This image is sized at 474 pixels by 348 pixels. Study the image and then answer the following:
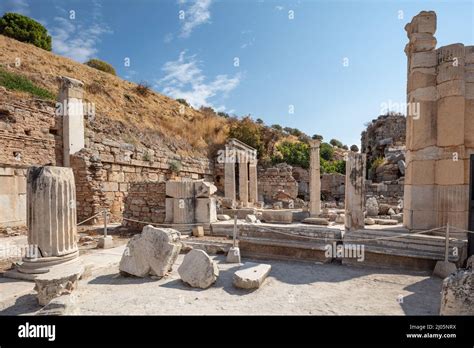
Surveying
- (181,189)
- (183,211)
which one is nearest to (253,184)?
(181,189)

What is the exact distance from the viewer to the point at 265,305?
3.91 meters

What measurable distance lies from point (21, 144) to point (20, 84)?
16.9ft

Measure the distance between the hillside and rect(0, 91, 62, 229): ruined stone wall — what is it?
214cm

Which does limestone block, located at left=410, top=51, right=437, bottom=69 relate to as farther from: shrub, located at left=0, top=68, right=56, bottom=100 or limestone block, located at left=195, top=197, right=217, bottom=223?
shrub, located at left=0, top=68, right=56, bottom=100

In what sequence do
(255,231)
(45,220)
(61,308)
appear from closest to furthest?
(61,308) < (45,220) < (255,231)

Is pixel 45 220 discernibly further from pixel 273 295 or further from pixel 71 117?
pixel 71 117

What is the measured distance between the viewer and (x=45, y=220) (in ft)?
16.0

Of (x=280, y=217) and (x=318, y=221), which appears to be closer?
(x=318, y=221)

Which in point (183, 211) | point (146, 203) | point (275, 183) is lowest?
point (183, 211)

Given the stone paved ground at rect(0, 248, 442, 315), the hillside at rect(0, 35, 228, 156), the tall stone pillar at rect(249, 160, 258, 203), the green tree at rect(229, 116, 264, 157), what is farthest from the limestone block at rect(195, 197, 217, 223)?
A: the green tree at rect(229, 116, 264, 157)

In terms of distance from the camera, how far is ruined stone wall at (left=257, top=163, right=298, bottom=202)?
20734mm

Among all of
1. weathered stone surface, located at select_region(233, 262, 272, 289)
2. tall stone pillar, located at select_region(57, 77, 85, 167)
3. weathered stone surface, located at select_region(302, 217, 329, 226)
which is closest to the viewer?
weathered stone surface, located at select_region(233, 262, 272, 289)
